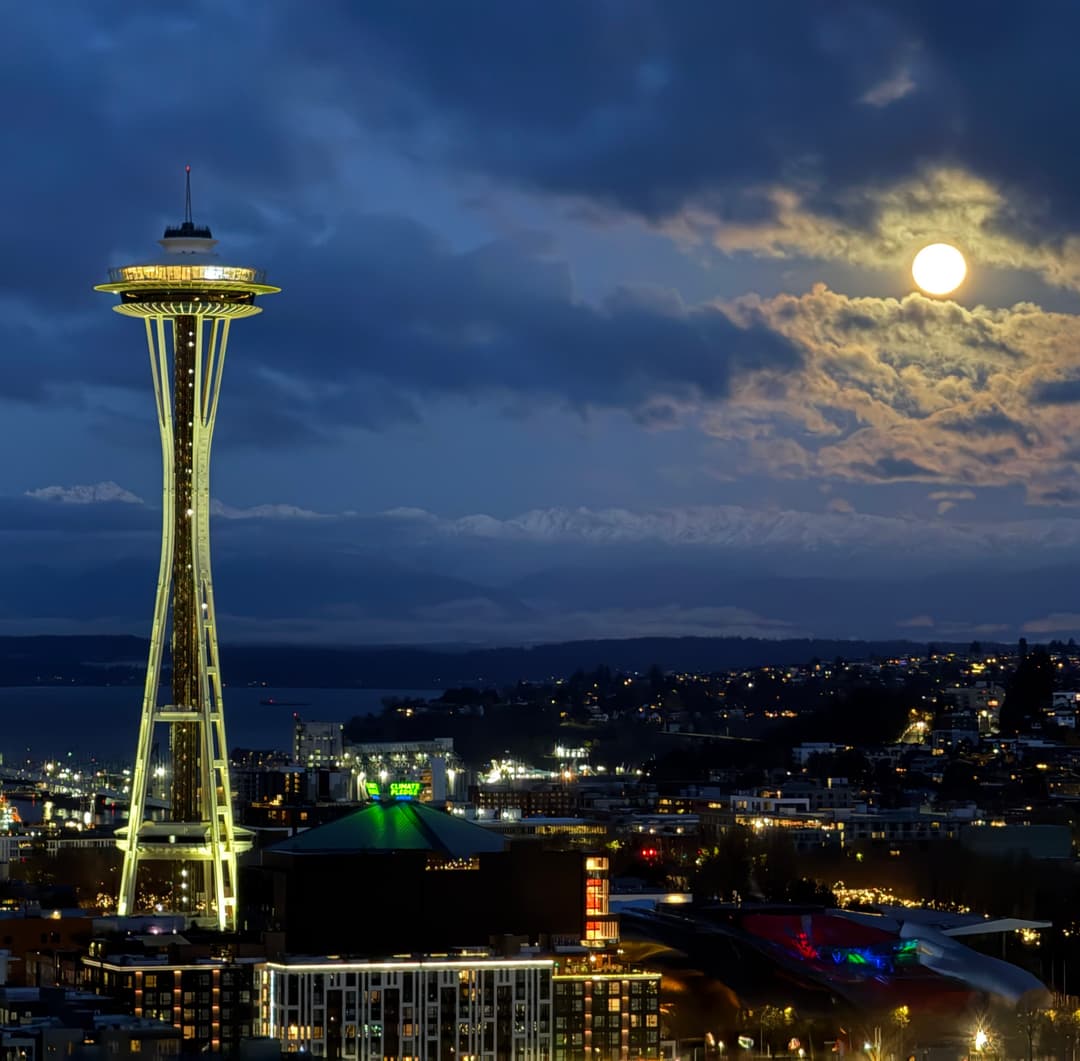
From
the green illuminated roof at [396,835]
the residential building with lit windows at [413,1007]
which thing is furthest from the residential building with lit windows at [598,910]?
Result: the residential building with lit windows at [413,1007]

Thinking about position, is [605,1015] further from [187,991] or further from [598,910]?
[187,991]

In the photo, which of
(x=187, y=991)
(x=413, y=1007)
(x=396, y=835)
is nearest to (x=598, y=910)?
(x=396, y=835)

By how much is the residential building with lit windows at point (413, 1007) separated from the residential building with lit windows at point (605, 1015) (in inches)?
20.9

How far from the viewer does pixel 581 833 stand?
515 feet

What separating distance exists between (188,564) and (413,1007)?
17.4 m

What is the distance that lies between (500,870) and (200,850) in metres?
10.7

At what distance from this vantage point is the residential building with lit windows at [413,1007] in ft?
303

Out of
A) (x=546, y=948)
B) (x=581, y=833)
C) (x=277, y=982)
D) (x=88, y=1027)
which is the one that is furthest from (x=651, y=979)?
(x=581, y=833)

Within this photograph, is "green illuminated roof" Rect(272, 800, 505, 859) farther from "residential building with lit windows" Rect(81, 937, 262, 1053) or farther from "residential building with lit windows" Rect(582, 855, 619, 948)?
"residential building with lit windows" Rect(81, 937, 262, 1053)

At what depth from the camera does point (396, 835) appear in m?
105

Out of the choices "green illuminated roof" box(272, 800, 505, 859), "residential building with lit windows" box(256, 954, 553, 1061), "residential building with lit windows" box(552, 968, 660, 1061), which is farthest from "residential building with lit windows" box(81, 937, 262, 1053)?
"green illuminated roof" box(272, 800, 505, 859)

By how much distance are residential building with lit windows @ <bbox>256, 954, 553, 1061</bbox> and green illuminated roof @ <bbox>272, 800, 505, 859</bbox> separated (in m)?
7.84

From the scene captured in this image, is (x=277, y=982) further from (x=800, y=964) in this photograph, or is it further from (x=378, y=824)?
(x=800, y=964)

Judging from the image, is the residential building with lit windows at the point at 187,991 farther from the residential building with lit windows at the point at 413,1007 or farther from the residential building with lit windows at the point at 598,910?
the residential building with lit windows at the point at 598,910
